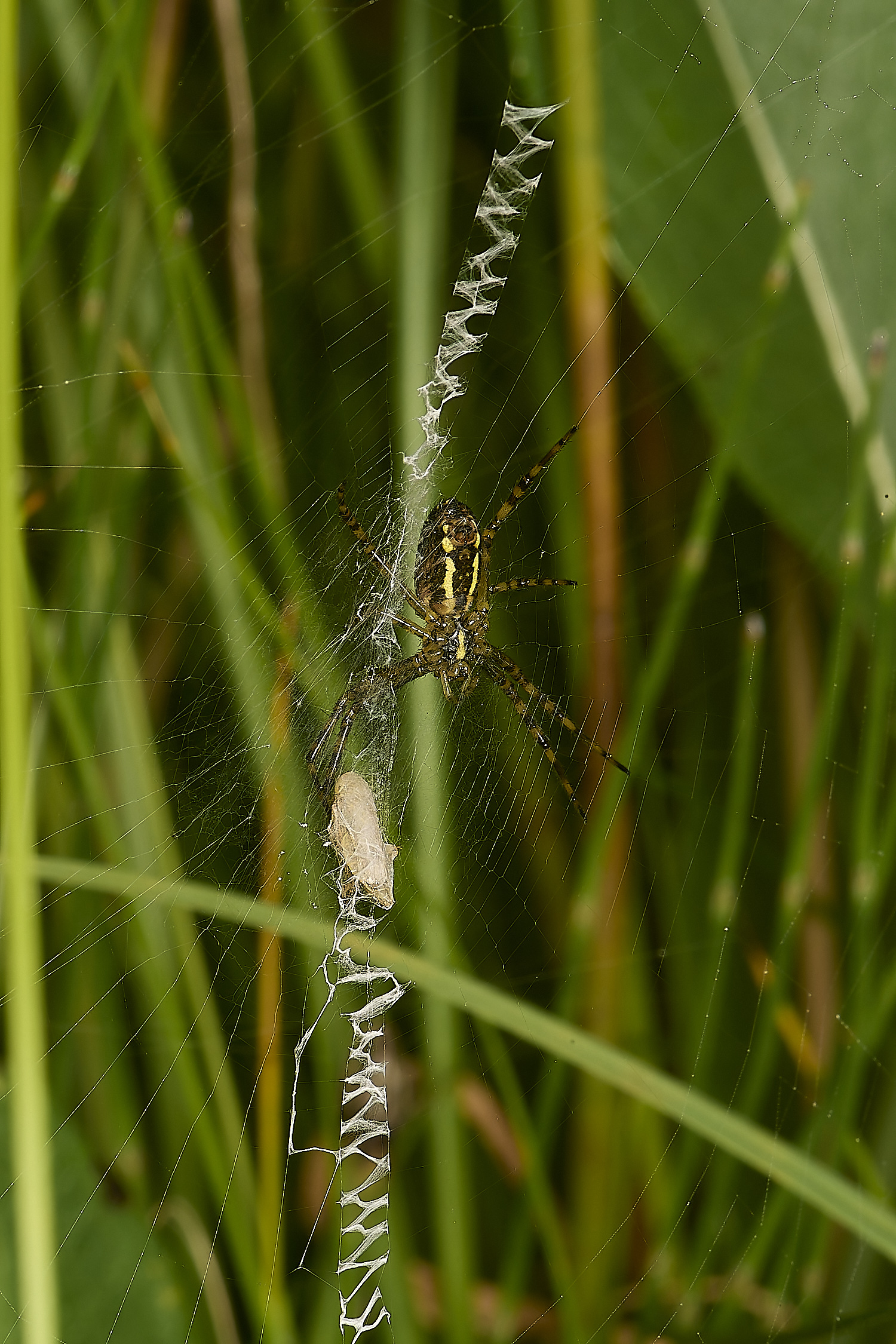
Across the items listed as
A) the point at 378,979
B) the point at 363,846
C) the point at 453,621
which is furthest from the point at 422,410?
the point at 378,979

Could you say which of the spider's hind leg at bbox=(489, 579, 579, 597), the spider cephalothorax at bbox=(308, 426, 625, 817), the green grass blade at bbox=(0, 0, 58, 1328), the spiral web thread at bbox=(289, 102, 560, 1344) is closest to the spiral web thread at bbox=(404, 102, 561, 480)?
the spiral web thread at bbox=(289, 102, 560, 1344)

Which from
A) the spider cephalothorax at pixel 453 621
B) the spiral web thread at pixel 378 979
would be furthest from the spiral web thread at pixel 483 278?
the spider cephalothorax at pixel 453 621

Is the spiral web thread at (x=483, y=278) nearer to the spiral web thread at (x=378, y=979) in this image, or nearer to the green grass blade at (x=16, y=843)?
the spiral web thread at (x=378, y=979)

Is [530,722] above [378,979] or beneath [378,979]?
above

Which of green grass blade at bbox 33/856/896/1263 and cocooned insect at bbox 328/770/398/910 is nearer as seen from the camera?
green grass blade at bbox 33/856/896/1263

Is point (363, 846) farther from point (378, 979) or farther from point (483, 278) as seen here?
point (483, 278)

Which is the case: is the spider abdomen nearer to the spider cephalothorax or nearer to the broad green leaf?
the spider cephalothorax
